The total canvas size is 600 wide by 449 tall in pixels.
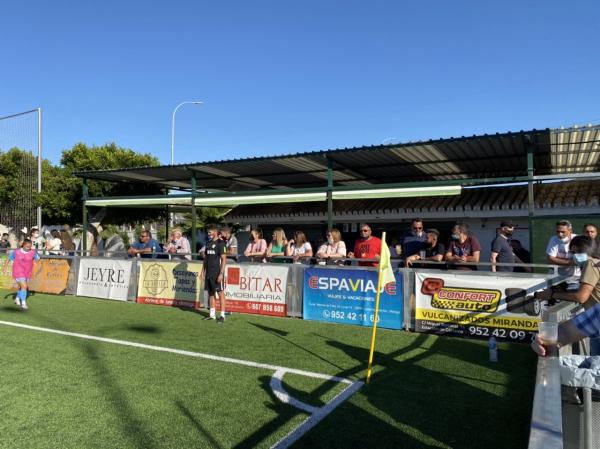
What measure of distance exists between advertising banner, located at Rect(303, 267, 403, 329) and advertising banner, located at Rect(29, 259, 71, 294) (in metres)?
8.12

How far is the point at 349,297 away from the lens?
900 centimetres

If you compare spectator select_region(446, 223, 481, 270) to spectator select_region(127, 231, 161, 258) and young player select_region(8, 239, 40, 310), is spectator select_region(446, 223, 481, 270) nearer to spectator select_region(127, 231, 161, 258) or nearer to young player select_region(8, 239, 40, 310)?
spectator select_region(127, 231, 161, 258)

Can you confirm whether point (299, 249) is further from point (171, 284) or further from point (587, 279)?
point (587, 279)

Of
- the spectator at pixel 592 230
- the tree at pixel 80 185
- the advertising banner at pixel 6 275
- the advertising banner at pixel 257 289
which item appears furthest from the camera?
the tree at pixel 80 185

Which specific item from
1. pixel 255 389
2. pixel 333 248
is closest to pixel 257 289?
pixel 333 248

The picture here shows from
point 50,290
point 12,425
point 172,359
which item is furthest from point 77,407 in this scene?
point 50,290

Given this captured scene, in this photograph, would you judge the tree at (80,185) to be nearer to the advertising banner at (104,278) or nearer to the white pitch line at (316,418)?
the advertising banner at (104,278)

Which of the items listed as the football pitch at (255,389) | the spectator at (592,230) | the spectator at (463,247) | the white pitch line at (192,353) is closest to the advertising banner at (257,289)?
the football pitch at (255,389)

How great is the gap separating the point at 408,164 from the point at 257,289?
600cm

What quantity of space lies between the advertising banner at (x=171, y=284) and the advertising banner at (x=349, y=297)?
283 centimetres

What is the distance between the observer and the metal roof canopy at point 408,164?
406 inches

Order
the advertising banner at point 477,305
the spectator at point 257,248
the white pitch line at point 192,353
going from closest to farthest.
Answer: the white pitch line at point 192,353
the advertising banner at point 477,305
the spectator at point 257,248

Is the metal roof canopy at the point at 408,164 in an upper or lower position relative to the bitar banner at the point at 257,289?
upper

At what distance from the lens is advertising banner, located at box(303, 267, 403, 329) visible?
28.1 feet
